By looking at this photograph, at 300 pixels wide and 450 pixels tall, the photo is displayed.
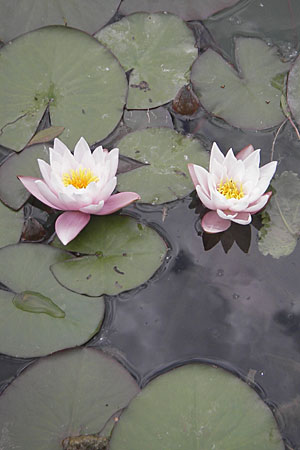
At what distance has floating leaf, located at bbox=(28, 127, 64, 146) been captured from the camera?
321 centimetres

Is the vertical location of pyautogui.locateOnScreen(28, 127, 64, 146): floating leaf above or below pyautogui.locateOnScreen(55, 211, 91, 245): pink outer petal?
above

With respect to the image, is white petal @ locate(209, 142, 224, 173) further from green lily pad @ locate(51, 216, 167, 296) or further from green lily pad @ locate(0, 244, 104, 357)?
green lily pad @ locate(0, 244, 104, 357)

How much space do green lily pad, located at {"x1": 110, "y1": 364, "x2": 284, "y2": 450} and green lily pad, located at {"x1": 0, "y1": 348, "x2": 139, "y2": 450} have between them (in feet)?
0.39

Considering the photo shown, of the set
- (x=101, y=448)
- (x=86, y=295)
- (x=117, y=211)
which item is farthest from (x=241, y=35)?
(x=101, y=448)

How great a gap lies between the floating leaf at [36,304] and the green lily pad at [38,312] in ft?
0.05

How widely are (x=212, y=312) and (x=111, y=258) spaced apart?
629 millimetres

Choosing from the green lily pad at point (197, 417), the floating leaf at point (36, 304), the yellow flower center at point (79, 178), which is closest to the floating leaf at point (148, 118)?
the yellow flower center at point (79, 178)

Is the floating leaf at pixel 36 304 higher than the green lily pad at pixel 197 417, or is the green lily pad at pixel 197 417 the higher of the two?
the floating leaf at pixel 36 304

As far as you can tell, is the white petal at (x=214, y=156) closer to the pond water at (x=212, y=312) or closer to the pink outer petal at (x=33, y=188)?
the pond water at (x=212, y=312)

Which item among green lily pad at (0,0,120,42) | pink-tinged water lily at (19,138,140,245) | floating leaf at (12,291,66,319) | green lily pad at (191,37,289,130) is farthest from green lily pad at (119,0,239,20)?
floating leaf at (12,291,66,319)

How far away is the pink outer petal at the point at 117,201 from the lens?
2887 mm

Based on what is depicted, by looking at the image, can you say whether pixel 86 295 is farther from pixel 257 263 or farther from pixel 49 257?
pixel 257 263

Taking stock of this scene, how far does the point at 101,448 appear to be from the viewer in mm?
2311

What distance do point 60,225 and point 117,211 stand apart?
375 mm
